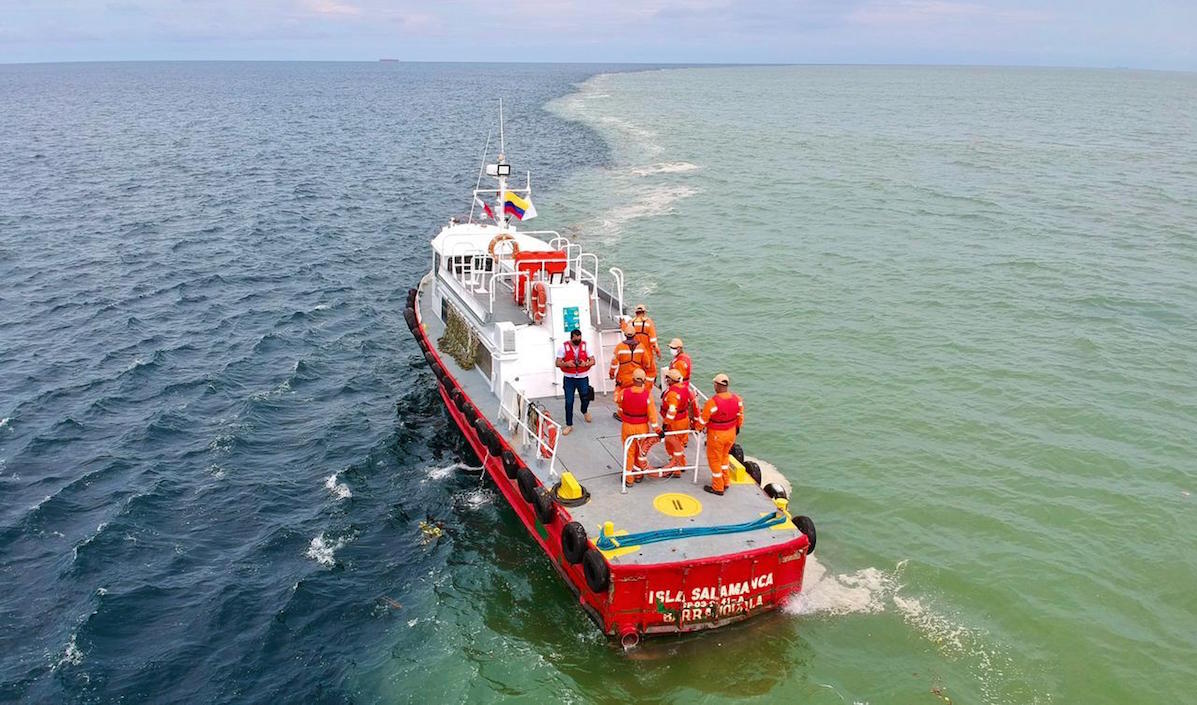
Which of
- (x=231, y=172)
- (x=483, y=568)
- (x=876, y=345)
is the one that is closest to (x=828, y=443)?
(x=876, y=345)

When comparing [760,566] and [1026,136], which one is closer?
[760,566]

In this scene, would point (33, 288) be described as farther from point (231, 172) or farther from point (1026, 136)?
point (1026, 136)

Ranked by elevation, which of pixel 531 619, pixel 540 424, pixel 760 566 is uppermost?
pixel 540 424

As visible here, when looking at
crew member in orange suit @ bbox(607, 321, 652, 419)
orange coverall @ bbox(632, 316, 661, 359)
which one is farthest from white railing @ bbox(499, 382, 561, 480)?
orange coverall @ bbox(632, 316, 661, 359)

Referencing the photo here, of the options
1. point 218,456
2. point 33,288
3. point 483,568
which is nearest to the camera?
point 483,568

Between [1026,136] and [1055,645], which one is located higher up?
[1026,136]

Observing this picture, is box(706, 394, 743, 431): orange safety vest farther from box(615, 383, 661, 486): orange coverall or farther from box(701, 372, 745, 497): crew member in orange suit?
Answer: box(615, 383, 661, 486): orange coverall

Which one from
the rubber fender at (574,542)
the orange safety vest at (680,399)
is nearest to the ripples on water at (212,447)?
the rubber fender at (574,542)
